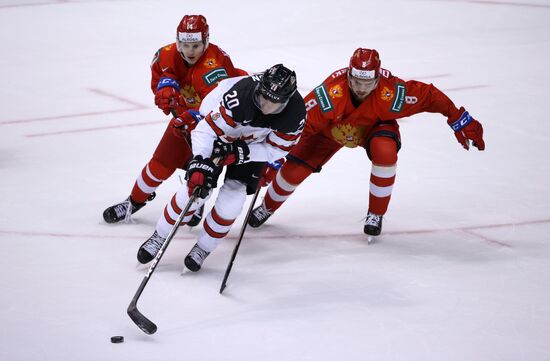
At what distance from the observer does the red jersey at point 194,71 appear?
4371 millimetres

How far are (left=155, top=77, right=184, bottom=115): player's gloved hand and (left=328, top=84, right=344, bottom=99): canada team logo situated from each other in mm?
699

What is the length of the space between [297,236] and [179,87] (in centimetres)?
91

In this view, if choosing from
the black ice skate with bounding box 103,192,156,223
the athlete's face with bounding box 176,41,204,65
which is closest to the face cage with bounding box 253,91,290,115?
the athlete's face with bounding box 176,41,204,65

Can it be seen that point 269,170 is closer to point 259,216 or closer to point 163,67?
point 259,216

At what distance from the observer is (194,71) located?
4410 millimetres

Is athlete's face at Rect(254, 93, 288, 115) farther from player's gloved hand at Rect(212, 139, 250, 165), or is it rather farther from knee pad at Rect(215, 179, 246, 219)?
knee pad at Rect(215, 179, 246, 219)

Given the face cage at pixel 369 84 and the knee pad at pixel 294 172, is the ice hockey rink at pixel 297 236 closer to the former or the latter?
the knee pad at pixel 294 172

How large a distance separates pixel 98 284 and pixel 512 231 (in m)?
2.04

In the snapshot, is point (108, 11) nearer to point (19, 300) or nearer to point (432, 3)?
point (432, 3)

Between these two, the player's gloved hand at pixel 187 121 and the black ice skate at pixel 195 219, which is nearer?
the player's gloved hand at pixel 187 121

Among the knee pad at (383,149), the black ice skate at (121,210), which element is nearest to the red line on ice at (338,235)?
the black ice skate at (121,210)

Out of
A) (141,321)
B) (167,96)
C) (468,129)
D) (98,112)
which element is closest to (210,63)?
(167,96)

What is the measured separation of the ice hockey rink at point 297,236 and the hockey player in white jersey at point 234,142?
217mm

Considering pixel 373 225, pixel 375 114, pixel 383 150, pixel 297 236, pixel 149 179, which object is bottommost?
pixel 297 236
